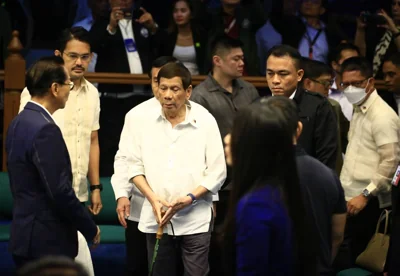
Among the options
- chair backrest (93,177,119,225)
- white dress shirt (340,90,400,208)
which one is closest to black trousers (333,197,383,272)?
white dress shirt (340,90,400,208)

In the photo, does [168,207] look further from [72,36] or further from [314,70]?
[314,70]

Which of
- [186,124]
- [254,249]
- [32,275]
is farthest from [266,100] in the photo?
[186,124]

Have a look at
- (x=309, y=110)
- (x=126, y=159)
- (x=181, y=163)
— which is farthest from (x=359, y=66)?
(x=126, y=159)

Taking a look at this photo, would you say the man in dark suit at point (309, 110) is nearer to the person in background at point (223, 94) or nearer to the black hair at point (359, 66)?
the person in background at point (223, 94)

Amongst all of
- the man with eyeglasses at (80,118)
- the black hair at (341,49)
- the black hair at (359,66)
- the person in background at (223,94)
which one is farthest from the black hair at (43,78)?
the black hair at (341,49)

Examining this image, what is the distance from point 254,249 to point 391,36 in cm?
510

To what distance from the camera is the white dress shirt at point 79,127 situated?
18.6ft

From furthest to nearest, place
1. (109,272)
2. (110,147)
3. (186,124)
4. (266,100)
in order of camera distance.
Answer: (110,147), (109,272), (186,124), (266,100)

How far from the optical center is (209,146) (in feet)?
16.8

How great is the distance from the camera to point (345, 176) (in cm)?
606

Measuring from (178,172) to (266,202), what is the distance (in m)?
1.94

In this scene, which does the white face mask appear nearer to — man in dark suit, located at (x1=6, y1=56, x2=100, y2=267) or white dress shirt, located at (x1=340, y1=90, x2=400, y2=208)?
white dress shirt, located at (x1=340, y1=90, x2=400, y2=208)

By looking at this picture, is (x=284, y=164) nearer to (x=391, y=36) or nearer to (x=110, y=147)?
(x=110, y=147)

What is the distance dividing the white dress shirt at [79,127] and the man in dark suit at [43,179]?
129cm
